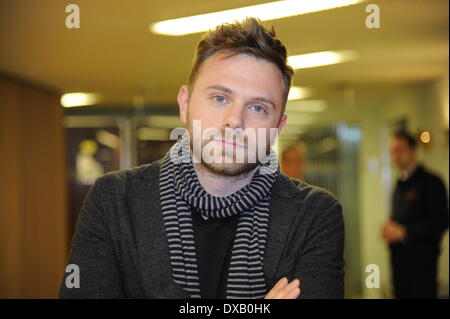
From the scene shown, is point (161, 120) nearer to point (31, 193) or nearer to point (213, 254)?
point (31, 193)

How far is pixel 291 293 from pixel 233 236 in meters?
0.20

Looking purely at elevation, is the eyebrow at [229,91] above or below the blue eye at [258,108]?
above

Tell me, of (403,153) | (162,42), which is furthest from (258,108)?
(403,153)

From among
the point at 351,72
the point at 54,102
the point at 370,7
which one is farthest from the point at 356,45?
the point at 54,102

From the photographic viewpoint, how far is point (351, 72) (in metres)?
4.05

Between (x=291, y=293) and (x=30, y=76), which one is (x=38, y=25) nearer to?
(x=30, y=76)

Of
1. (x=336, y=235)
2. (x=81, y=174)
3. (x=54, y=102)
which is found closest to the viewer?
(x=336, y=235)

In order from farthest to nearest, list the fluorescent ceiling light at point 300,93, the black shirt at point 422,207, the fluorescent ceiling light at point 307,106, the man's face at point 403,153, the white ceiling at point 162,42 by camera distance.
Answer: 1. the fluorescent ceiling light at point 307,106
2. the fluorescent ceiling light at point 300,93
3. the man's face at point 403,153
4. the black shirt at point 422,207
5. the white ceiling at point 162,42

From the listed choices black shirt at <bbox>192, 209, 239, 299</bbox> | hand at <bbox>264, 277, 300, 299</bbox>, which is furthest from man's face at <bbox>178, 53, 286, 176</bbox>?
hand at <bbox>264, 277, 300, 299</bbox>

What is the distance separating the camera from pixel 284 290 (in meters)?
1.17

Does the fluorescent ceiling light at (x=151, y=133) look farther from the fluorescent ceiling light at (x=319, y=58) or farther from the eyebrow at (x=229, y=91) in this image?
the eyebrow at (x=229, y=91)

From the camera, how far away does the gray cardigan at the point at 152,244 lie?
1.23 meters

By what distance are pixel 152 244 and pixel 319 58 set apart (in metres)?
2.14

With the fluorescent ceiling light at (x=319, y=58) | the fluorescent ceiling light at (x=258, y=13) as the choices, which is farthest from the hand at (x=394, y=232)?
the fluorescent ceiling light at (x=258, y=13)
